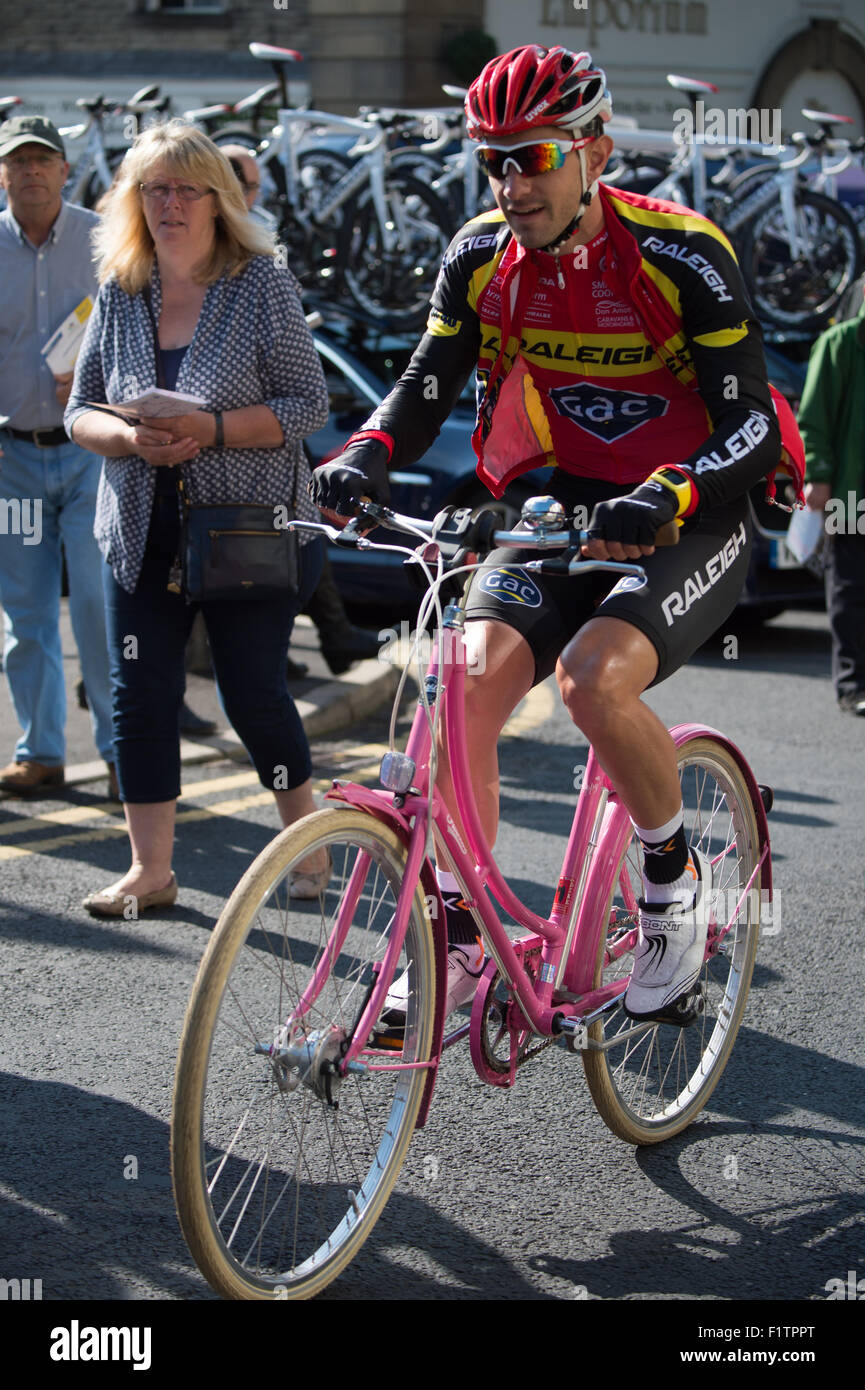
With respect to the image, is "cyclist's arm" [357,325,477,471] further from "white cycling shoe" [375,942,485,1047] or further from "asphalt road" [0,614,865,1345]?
"asphalt road" [0,614,865,1345]

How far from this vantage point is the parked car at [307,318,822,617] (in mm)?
9016

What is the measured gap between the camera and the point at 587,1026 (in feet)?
11.6

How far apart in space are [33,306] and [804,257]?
306 inches

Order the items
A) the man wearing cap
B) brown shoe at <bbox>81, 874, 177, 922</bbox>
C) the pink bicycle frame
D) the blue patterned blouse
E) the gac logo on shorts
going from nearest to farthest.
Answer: the pink bicycle frame, the gac logo on shorts, the blue patterned blouse, brown shoe at <bbox>81, 874, 177, 922</bbox>, the man wearing cap

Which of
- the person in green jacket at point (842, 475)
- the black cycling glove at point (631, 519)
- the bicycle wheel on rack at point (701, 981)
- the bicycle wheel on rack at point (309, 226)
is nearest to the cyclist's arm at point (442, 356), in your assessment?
the black cycling glove at point (631, 519)

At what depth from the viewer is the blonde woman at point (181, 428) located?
4.76 m

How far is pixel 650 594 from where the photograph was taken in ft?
11.1

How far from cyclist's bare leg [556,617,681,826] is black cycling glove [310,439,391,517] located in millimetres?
488

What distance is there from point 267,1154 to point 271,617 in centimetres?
212

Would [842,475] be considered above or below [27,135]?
below

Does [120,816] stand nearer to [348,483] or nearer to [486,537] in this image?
[348,483]

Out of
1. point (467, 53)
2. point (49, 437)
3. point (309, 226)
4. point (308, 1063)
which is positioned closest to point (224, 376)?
point (49, 437)

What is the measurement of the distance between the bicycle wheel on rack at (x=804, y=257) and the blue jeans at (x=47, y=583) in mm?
7508

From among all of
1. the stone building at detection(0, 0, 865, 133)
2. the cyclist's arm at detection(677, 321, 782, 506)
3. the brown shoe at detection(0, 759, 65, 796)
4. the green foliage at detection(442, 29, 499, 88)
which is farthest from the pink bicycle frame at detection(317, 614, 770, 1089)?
the stone building at detection(0, 0, 865, 133)
